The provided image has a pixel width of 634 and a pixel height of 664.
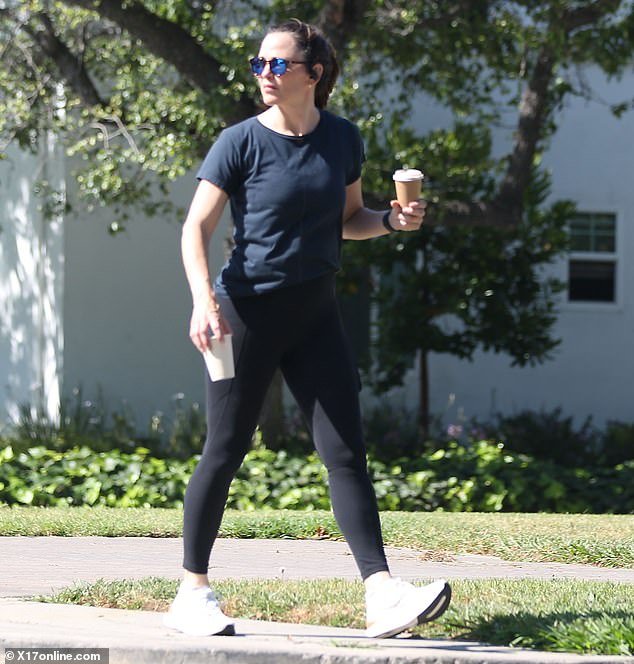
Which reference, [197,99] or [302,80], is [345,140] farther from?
[197,99]

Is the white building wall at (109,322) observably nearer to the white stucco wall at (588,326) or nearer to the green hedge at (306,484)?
the white stucco wall at (588,326)

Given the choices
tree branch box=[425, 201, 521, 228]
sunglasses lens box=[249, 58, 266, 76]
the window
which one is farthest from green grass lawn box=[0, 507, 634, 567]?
the window

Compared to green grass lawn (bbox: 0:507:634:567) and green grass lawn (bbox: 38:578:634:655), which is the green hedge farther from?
green grass lawn (bbox: 38:578:634:655)

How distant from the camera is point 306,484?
33.0 ft

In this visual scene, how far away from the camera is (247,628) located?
4.24 metres

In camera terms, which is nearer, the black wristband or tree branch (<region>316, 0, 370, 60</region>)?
the black wristband

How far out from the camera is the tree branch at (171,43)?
1030 cm

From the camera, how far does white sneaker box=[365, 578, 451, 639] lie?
405 cm

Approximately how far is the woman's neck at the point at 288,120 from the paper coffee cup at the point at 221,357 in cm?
77

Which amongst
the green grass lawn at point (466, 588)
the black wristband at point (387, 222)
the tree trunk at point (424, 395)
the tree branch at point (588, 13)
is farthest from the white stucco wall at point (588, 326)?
the black wristband at point (387, 222)

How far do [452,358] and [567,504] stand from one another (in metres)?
5.12

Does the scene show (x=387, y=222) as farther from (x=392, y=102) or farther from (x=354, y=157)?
(x=392, y=102)

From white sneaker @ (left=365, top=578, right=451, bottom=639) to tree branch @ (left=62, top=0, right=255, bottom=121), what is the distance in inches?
269

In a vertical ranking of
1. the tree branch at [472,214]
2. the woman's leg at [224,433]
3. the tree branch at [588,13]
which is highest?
the tree branch at [588,13]
